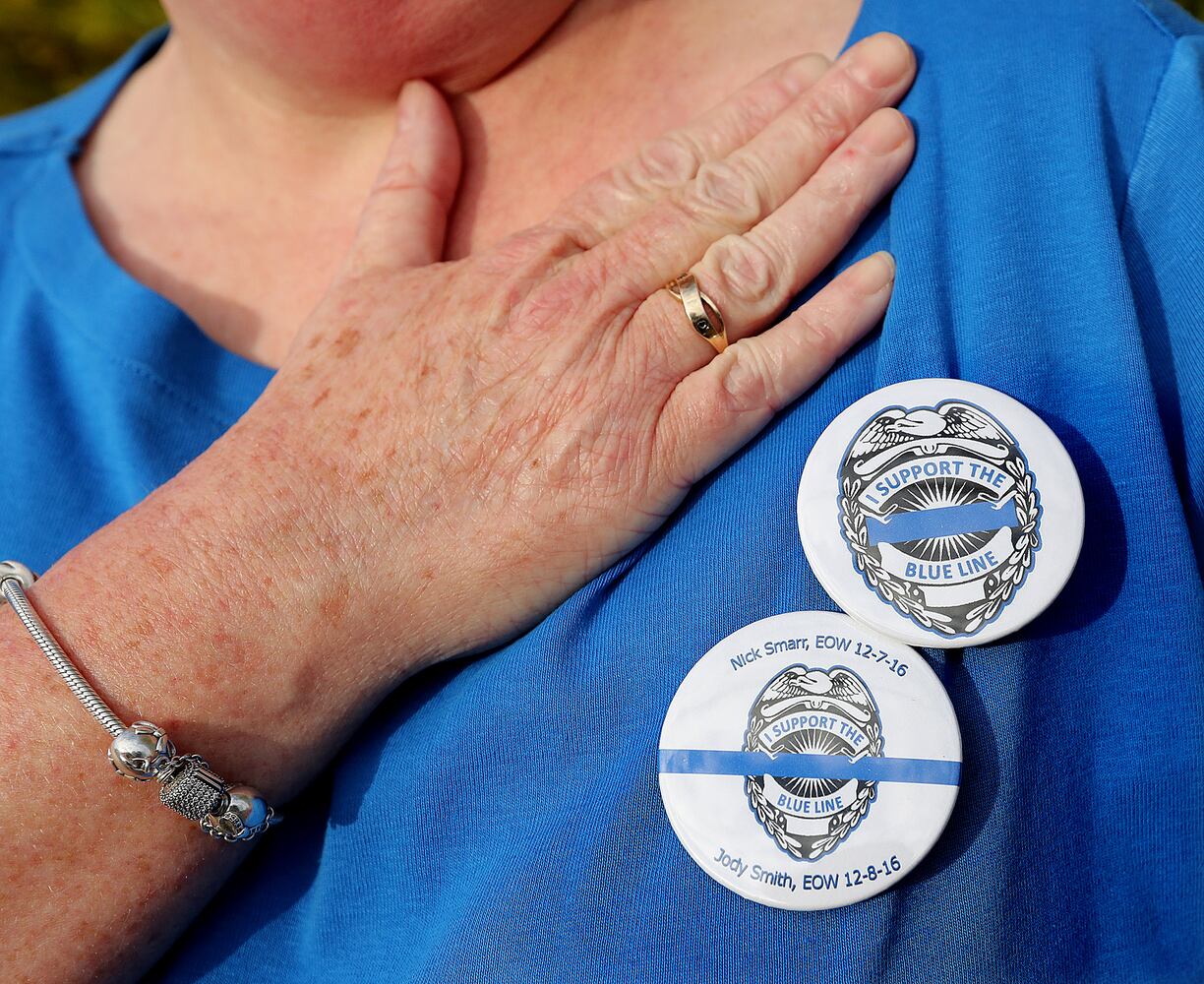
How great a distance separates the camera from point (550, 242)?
1.15 metres

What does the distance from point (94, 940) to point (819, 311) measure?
0.91 metres

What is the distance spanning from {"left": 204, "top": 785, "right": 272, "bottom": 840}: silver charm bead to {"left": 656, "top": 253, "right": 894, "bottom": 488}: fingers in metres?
0.51

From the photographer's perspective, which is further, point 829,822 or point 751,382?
point 751,382

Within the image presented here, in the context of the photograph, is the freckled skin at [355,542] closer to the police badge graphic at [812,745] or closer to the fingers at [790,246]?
the fingers at [790,246]

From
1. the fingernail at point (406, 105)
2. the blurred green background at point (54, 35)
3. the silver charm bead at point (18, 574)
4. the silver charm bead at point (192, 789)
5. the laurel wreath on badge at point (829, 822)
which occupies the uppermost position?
the blurred green background at point (54, 35)

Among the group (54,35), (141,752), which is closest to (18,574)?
(141,752)

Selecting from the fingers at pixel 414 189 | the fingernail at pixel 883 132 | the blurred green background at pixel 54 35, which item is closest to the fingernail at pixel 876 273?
the fingernail at pixel 883 132

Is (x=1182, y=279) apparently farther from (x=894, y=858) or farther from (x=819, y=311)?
(x=894, y=858)

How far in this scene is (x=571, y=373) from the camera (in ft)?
3.45

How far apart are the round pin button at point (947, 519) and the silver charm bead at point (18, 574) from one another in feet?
2.53

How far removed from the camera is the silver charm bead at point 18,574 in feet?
3.54

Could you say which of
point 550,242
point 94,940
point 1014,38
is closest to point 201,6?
point 550,242

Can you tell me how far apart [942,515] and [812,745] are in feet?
0.74

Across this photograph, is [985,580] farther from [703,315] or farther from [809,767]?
[703,315]
